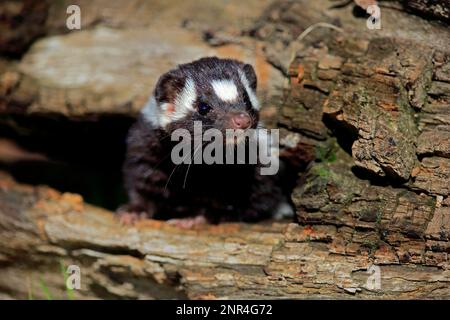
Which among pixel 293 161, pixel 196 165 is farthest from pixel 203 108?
pixel 293 161

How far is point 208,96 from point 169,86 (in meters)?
0.38

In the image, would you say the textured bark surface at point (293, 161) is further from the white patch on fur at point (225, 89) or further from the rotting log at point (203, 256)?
the white patch on fur at point (225, 89)

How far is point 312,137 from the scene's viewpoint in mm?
4820

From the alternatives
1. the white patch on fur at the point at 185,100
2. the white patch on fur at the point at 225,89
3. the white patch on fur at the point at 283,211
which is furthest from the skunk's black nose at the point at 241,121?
the white patch on fur at the point at 283,211

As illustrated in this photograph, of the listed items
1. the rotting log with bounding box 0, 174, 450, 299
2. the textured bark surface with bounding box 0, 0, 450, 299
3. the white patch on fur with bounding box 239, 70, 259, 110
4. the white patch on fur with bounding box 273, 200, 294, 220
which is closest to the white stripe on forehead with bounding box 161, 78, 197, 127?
the white patch on fur with bounding box 239, 70, 259, 110

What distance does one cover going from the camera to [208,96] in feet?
14.8

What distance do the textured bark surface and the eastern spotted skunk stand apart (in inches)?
11.9

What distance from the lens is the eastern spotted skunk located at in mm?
4531

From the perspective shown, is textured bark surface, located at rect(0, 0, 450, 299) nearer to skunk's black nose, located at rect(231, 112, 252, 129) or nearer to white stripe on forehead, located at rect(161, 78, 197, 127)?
skunk's black nose, located at rect(231, 112, 252, 129)

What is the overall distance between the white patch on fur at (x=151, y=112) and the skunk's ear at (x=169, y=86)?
194mm

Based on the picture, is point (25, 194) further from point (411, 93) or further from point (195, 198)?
point (411, 93)

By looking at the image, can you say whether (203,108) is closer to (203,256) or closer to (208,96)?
(208,96)

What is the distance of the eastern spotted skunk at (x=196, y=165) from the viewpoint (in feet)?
14.9

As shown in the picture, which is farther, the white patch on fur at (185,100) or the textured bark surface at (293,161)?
the white patch on fur at (185,100)
